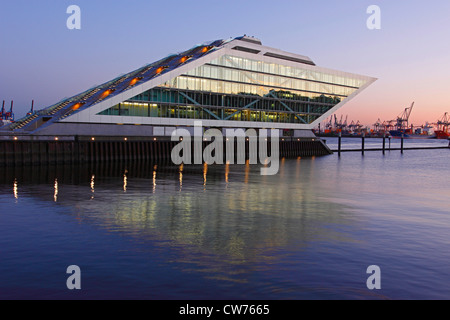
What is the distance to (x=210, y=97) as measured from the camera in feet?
321

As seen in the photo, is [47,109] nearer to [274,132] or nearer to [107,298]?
[274,132]

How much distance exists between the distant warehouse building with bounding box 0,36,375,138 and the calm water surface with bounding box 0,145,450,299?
4187 cm

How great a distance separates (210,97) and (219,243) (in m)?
79.5

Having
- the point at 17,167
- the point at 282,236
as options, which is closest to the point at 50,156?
the point at 17,167

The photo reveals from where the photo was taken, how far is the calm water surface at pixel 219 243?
46.8 feet

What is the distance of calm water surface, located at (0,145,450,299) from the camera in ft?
46.8

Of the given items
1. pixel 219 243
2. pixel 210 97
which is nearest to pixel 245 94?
pixel 210 97

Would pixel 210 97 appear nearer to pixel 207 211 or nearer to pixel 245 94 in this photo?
pixel 245 94

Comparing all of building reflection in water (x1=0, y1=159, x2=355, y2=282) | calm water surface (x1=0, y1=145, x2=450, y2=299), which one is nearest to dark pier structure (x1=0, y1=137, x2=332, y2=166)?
building reflection in water (x1=0, y1=159, x2=355, y2=282)

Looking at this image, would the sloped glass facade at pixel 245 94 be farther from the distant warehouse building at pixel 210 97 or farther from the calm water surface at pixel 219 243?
the calm water surface at pixel 219 243

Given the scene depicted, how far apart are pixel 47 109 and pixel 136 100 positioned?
18.3 metres

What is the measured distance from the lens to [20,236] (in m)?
21.0

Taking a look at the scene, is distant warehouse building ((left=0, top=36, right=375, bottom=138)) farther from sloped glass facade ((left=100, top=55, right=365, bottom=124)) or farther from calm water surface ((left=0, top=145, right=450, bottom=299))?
calm water surface ((left=0, top=145, right=450, bottom=299))

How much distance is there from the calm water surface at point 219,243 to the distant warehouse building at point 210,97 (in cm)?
4187
